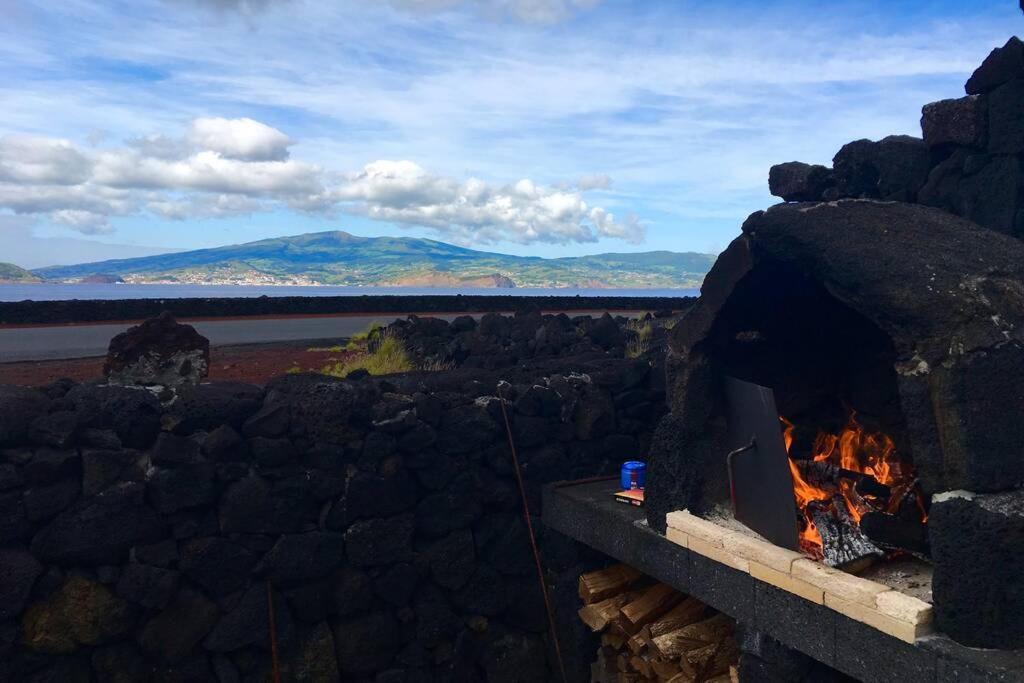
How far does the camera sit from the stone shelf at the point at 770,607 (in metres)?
3.23

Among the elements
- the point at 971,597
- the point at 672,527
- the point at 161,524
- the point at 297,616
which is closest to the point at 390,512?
the point at 297,616

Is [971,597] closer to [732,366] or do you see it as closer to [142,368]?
[732,366]

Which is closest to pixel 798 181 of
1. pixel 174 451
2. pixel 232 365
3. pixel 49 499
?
pixel 174 451

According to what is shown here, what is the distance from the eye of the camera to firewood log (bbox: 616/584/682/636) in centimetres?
520

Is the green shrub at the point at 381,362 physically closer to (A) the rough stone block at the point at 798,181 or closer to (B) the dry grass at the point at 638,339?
(B) the dry grass at the point at 638,339

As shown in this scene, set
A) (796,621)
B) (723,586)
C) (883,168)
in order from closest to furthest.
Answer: (796,621) → (723,586) → (883,168)

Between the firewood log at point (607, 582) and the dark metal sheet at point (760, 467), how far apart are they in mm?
1234

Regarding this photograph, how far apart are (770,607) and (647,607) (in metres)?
1.27

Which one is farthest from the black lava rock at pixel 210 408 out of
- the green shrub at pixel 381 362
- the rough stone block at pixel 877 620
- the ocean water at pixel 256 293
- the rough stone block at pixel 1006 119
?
the ocean water at pixel 256 293

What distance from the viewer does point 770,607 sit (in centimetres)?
409

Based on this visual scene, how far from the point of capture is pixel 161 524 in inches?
190

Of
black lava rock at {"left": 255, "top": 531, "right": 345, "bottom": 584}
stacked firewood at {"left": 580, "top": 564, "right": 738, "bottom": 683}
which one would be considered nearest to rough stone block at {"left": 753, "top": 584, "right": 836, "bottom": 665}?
stacked firewood at {"left": 580, "top": 564, "right": 738, "bottom": 683}

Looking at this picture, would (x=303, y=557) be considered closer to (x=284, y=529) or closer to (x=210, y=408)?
(x=284, y=529)

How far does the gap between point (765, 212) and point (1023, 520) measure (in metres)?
1.87
